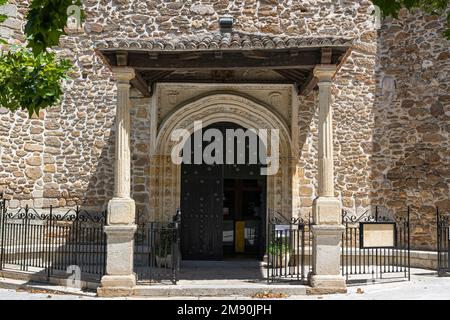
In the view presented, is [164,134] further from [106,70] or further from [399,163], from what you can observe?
[399,163]

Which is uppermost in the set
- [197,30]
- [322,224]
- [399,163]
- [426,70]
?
[197,30]

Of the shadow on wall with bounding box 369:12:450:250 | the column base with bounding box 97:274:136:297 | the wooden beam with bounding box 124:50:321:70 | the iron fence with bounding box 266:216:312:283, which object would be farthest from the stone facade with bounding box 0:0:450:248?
the column base with bounding box 97:274:136:297

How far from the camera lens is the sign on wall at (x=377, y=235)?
9422 mm

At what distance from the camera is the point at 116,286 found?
28.0 ft

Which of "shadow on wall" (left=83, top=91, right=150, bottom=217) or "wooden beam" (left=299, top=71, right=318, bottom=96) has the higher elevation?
"wooden beam" (left=299, top=71, right=318, bottom=96)

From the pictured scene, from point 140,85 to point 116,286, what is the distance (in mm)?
4101

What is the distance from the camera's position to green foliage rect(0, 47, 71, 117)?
7.10m

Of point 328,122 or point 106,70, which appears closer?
point 328,122

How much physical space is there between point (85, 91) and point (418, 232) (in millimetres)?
8534

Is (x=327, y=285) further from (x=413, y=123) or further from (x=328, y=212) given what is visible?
(x=413, y=123)

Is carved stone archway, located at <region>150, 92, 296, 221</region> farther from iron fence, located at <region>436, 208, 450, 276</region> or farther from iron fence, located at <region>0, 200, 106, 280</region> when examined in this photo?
iron fence, located at <region>436, 208, 450, 276</region>

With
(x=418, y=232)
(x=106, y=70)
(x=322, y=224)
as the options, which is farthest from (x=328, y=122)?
(x=106, y=70)

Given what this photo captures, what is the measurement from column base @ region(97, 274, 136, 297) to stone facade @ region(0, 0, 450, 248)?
3.35 m

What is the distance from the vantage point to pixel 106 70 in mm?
12352
